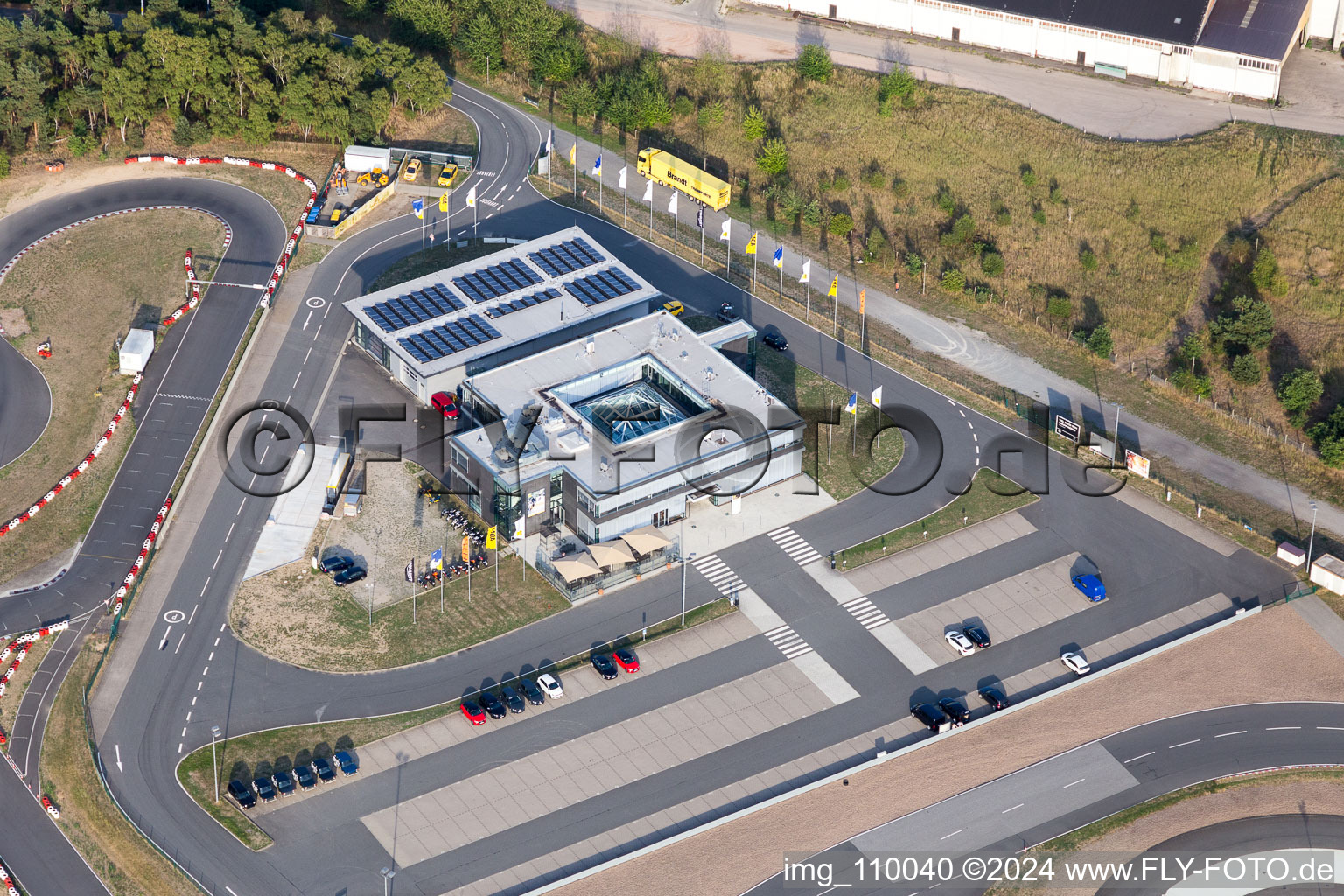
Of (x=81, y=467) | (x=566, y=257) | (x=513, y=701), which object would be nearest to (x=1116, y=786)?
(x=513, y=701)


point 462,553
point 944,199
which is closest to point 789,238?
point 944,199

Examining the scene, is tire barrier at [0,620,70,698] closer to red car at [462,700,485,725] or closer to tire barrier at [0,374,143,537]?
tire barrier at [0,374,143,537]

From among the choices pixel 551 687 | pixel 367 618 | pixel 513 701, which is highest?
pixel 367 618

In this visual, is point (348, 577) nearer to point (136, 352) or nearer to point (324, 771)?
point (324, 771)

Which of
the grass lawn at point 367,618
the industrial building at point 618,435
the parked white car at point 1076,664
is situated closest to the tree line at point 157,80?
the industrial building at point 618,435

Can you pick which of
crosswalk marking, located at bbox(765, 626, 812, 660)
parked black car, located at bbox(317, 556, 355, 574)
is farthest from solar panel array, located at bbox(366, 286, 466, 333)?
crosswalk marking, located at bbox(765, 626, 812, 660)

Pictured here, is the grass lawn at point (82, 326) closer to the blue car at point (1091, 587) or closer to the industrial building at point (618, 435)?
the industrial building at point (618, 435)
